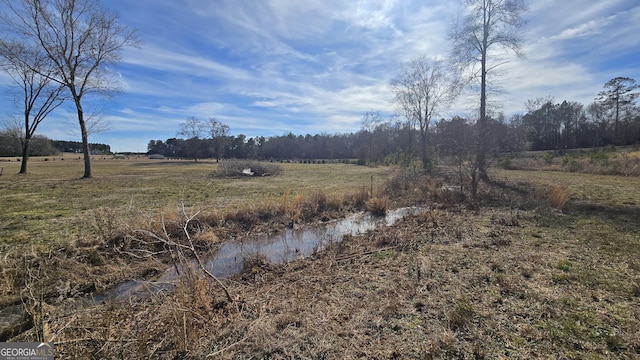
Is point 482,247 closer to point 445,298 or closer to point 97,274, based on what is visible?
point 445,298

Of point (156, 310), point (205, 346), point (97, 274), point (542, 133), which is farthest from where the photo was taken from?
point (542, 133)

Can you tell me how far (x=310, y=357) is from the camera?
3.01m

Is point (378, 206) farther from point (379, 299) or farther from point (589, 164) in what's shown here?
point (589, 164)

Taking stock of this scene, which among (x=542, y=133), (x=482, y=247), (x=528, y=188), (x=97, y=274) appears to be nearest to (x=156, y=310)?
(x=97, y=274)

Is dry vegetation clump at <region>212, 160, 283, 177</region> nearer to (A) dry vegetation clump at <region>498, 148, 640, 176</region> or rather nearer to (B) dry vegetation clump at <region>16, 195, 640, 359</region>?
(A) dry vegetation clump at <region>498, 148, 640, 176</region>

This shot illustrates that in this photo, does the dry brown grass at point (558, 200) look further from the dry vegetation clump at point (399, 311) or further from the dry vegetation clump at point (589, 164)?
the dry vegetation clump at point (589, 164)

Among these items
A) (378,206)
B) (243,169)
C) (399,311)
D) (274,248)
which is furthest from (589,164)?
(243,169)

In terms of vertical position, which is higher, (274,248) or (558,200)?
(558,200)

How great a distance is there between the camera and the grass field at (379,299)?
119 inches

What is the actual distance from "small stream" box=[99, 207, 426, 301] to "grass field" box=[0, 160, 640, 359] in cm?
46

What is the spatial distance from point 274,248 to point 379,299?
3.79m

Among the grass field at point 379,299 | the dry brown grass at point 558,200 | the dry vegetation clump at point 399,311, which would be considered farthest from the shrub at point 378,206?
the dry brown grass at point 558,200

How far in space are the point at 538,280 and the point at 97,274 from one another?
321 inches

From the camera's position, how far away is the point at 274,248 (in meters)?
7.30
